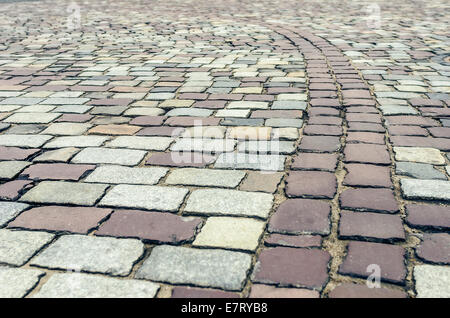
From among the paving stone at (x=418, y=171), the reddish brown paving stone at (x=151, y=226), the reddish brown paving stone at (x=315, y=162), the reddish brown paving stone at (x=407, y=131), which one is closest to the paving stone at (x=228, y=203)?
the reddish brown paving stone at (x=151, y=226)

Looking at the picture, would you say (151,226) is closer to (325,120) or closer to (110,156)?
(110,156)

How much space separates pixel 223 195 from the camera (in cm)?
247

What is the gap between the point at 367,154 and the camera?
115 inches

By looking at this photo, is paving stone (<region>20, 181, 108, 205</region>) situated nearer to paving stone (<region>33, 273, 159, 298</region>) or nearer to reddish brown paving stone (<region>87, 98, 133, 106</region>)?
paving stone (<region>33, 273, 159, 298</region>)

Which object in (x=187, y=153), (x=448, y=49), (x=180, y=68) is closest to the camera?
(x=187, y=153)

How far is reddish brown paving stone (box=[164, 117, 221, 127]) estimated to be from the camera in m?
3.54

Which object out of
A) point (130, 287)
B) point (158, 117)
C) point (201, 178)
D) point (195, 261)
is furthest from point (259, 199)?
point (158, 117)

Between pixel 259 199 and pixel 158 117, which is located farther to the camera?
pixel 158 117

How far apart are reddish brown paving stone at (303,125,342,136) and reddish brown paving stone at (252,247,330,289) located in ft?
4.78

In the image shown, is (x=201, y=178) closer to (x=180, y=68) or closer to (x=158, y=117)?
(x=158, y=117)

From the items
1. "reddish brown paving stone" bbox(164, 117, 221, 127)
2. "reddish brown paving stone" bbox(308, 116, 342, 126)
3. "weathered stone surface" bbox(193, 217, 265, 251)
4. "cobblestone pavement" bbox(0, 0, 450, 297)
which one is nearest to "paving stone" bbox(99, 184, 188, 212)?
"cobblestone pavement" bbox(0, 0, 450, 297)

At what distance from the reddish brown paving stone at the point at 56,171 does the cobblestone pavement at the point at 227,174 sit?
17 millimetres

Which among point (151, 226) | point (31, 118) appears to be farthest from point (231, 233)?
point (31, 118)

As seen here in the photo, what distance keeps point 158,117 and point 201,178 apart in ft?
4.05
